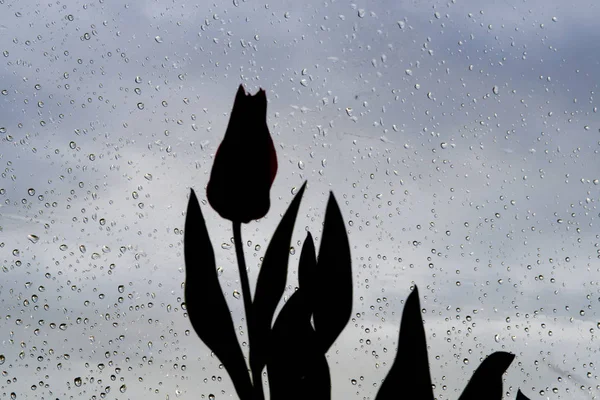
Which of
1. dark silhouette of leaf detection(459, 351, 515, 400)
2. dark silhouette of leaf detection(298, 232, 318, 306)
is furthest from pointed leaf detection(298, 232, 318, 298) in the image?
dark silhouette of leaf detection(459, 351, 515, 400)

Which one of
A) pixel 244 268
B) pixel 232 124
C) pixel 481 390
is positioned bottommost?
pixel 481 390

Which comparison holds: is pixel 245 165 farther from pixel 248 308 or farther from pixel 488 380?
pixel 488 380

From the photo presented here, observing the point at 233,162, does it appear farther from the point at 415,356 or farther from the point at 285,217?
the point at 415,356

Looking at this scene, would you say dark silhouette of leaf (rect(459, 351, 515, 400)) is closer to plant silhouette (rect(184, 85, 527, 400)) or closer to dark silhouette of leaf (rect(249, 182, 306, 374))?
plant silhouette (rect(184, 85, 527, 400))

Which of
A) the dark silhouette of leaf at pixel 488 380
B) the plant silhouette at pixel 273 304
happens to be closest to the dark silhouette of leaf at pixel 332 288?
the plant silhouette at pixel 273 304

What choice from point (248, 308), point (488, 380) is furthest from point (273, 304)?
point (488, 380)

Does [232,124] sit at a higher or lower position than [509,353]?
higher

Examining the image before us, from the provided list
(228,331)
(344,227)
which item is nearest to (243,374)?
(228,331)
